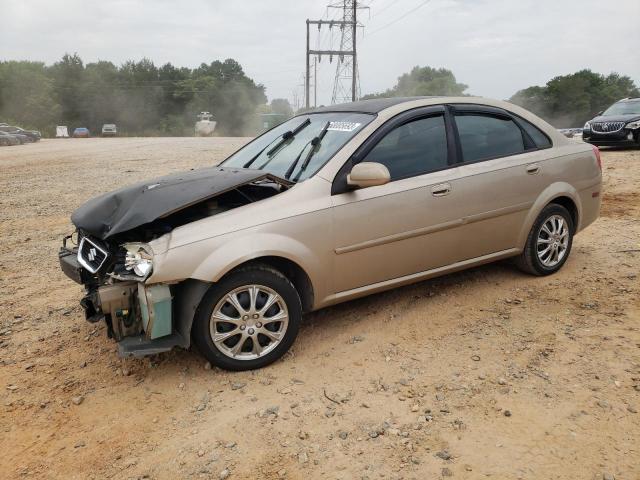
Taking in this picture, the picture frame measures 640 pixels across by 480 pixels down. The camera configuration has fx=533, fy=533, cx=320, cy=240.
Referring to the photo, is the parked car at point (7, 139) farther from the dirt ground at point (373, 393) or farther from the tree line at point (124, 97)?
the dirt ground at point (373, 393)

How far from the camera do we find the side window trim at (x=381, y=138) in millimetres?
3701

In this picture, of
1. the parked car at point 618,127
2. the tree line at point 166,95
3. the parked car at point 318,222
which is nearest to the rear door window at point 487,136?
the parked car at point 318,222

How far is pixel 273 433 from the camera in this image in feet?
9.41

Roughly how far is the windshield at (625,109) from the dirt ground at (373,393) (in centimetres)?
1189

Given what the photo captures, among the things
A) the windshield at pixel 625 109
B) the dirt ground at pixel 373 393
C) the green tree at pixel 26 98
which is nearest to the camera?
the dirt ground at pixel 373 393

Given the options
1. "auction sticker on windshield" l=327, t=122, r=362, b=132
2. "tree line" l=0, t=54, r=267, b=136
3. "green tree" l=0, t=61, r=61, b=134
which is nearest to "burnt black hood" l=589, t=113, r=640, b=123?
"auction sticker on windshield" l=327, t=122, r=362, b=132

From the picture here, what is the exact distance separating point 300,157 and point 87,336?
2.14m

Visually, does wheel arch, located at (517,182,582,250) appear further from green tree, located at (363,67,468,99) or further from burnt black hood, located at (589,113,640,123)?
green tree, located at (363,67,468,99)

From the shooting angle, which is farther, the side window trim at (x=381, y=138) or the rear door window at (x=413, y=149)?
the rear door window at (x=413, y=149)

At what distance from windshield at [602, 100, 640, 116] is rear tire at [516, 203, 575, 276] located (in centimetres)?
1193

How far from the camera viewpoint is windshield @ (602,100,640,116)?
1472 centimetres

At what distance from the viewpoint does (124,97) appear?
72500 millimetres

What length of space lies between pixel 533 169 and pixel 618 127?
1162 cm

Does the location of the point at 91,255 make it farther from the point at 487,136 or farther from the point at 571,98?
the point at 571,98
